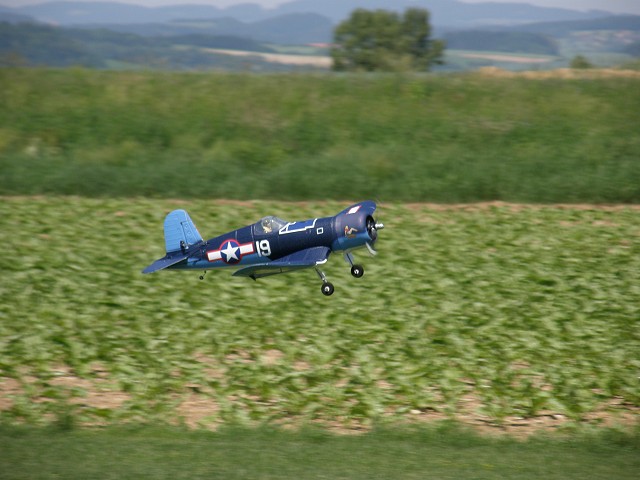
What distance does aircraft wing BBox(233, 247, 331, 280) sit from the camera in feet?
20.1

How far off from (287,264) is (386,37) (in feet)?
319

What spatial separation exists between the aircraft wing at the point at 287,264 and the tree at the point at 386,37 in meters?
80.8

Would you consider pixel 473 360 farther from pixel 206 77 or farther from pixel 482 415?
pixel 206 77

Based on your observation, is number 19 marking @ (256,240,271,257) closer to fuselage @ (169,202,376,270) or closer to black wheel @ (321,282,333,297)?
fuselage @ (169,202,376,270)

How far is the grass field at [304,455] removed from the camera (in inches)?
575

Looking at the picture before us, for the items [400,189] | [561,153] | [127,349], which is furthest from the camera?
[561,153]

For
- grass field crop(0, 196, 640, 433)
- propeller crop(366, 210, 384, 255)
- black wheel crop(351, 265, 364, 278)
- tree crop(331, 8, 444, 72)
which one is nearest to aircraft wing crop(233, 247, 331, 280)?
black wheel crop(351, 265, 364, 278)

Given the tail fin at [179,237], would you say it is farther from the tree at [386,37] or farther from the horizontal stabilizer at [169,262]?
the tree at [386,37]

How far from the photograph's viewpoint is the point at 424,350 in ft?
60.7

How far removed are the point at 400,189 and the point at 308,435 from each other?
12.7m

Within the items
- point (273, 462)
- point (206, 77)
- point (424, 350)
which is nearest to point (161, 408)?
point (273, 462)

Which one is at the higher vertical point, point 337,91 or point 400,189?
point 337,91

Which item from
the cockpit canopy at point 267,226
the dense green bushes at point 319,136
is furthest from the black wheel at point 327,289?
the dense green bushes at point 319,136

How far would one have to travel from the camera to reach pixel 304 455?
1556 centimetres
